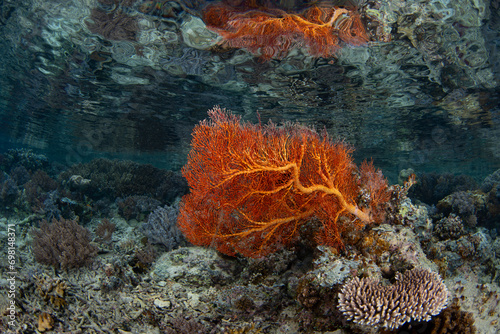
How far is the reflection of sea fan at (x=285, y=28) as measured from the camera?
7.75 m

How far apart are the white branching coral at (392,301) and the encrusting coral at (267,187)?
1184 mm

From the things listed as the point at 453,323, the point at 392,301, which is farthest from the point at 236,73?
the point at 453,323

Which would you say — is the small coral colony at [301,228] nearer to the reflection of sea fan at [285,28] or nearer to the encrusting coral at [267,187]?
the encrusting coral at [267,187]

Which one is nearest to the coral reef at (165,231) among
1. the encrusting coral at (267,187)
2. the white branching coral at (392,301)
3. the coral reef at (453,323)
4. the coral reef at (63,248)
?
the coral reef at (63,248)

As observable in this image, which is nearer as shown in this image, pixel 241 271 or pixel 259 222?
pixel 259 222

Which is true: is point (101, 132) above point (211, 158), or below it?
above

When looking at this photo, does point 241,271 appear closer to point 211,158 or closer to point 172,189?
point 211,158

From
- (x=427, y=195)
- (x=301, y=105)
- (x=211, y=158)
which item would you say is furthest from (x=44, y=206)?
(x=427, y=195)

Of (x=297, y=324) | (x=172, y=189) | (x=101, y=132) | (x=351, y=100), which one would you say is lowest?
(x=297, y=324)

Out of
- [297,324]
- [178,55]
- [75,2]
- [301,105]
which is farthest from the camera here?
[301,105]

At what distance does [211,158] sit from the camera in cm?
463

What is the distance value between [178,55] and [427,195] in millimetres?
16192

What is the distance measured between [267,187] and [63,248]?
18.6 ft

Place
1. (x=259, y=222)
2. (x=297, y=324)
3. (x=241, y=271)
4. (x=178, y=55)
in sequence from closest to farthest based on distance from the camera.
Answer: (x=297, y=324) → (x=259, y=222) → (x=241, y=271) → (x=178, y=55)
